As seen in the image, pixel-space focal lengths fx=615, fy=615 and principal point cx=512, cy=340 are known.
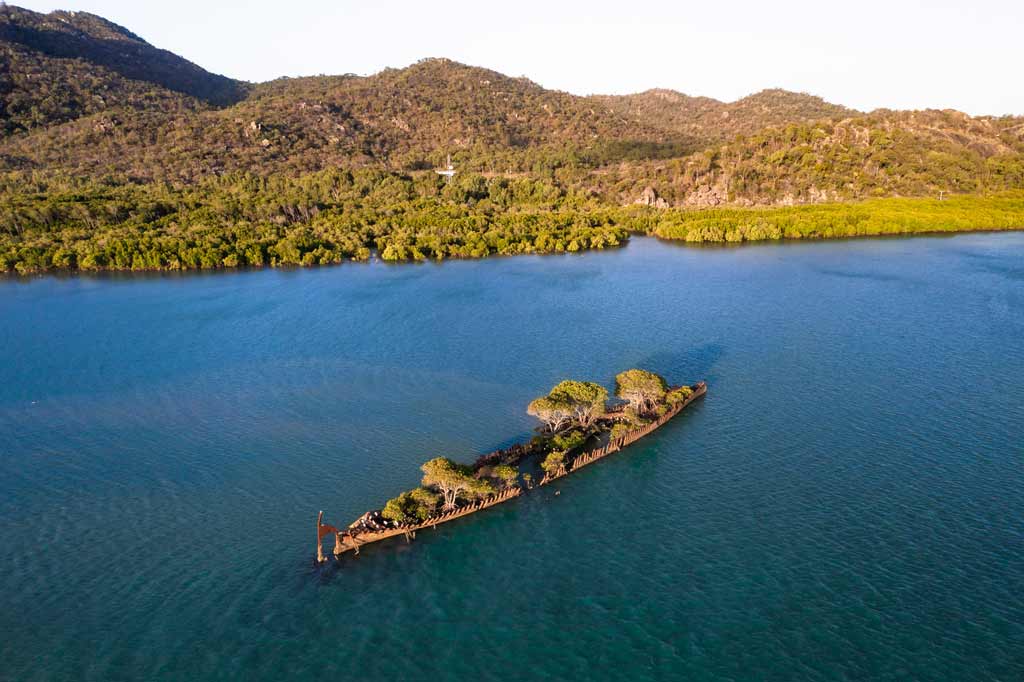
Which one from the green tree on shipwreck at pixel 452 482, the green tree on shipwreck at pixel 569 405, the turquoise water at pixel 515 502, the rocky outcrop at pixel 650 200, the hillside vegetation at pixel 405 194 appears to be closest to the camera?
the turquoise water at pixel 515 502

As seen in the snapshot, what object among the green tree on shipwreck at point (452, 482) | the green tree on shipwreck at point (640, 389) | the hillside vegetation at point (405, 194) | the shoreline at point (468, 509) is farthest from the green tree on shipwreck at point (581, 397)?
the hillside vegetation at point (405, 194)

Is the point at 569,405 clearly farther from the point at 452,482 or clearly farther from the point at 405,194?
the point at 405,194

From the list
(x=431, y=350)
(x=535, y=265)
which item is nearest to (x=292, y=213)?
(x=535, y=265)

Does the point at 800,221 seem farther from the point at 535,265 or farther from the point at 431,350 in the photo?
the point at 431,350

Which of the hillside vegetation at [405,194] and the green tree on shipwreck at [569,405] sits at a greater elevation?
the hillside vegetation at [405,194]

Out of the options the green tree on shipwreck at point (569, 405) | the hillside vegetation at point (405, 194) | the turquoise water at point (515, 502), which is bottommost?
the turquoise water at point (515, 502)

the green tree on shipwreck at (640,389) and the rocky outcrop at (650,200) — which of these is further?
the rocky outcrop at (650,200)

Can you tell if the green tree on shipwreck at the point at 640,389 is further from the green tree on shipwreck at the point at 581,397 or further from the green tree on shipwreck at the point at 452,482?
the green tree on shipwreck at the point at 452,482

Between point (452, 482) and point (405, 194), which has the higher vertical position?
point (405, 194)

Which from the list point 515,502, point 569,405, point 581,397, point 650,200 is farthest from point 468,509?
point 650,200
